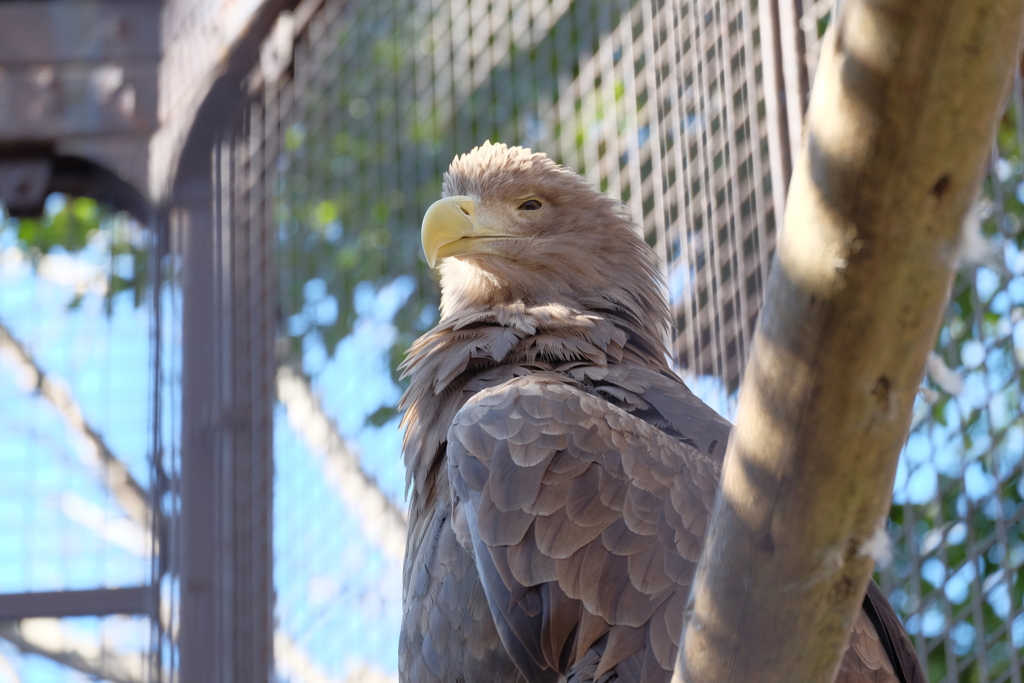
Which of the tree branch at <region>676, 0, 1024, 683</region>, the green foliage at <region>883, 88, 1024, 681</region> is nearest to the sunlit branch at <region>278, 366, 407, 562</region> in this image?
the green foliage at <region>883, 88, 1024, 681</region>

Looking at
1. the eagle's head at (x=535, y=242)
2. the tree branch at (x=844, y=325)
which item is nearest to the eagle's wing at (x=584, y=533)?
the eagle's head at (x=535, y=242)

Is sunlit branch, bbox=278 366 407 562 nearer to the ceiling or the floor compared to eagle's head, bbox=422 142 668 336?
nearer to the floor

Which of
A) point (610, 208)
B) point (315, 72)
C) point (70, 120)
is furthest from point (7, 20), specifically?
point (610, 208)

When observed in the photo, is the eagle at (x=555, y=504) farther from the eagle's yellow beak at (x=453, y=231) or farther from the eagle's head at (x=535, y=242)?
the eagle's head at (x=535, y=242)

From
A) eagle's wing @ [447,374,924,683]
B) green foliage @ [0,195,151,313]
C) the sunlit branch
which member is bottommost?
the sunlit branch

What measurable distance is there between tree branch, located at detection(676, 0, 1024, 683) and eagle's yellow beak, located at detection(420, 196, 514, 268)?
192 cm

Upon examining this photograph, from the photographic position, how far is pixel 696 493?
2.16 meters

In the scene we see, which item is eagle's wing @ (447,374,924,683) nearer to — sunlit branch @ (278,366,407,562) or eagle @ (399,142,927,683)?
eagle @ (399,142,927,683)

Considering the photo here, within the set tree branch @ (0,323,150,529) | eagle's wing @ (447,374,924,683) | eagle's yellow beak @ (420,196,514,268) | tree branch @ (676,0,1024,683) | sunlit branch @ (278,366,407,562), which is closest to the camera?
tree branch @ (676,0,1024,683)

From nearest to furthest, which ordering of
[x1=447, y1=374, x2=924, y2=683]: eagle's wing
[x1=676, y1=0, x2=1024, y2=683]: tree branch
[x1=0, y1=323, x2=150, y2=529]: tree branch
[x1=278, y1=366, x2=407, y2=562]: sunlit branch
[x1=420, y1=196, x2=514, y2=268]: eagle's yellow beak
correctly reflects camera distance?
[x1=676, y1=0, x2=1024, y2=683]: tree branch
[x1=447, y1=374, x2=924, y2=683]: eagle's wing
[x1=420, y1=196, x2=514, y2=268]: eagle's yellow beak
[x1=278, y1=366, x2=407, y2=562]: sunlit branch
[x1=0, y1=323, x2=150, y2=529]: tree branch

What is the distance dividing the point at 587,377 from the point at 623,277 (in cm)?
60

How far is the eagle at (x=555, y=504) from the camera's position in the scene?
2043mm

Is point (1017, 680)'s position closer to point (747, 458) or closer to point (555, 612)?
point (555, 612)

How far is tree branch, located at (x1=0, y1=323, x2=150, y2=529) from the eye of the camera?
6301mm
